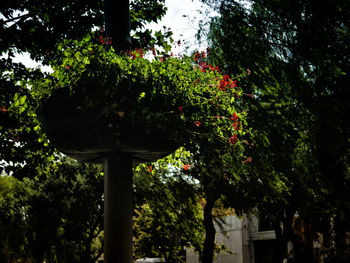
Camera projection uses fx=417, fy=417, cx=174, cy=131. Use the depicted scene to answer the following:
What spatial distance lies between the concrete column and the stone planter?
14 cm

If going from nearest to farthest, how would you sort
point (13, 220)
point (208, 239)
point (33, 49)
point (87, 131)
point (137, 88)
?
point (87, 131)
point (137, 88)
point (33, 49)
point (208, 239)
point (13, 220)

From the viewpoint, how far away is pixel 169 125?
2871 millimetres

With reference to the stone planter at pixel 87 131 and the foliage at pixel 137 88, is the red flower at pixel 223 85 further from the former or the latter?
the stone planter at pixel 87 131

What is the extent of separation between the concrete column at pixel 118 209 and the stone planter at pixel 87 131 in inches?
5.4

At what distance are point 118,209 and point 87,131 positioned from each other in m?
0.57

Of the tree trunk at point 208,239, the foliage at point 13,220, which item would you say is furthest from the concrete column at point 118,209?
the foliage at point 13,220

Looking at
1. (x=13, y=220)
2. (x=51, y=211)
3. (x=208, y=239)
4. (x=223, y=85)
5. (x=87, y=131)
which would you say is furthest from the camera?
(x=13, y=220)

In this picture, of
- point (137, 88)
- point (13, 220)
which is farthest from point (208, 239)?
point (137, 88)

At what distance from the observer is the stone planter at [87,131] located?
271 centimetres

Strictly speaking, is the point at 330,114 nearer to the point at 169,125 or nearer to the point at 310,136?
the point at 310,136

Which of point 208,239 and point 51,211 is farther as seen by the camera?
point 51,211

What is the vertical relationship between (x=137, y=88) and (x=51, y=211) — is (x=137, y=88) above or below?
above

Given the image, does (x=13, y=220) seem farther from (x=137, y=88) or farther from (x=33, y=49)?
(x=137, y=88)

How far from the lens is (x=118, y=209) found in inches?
111
